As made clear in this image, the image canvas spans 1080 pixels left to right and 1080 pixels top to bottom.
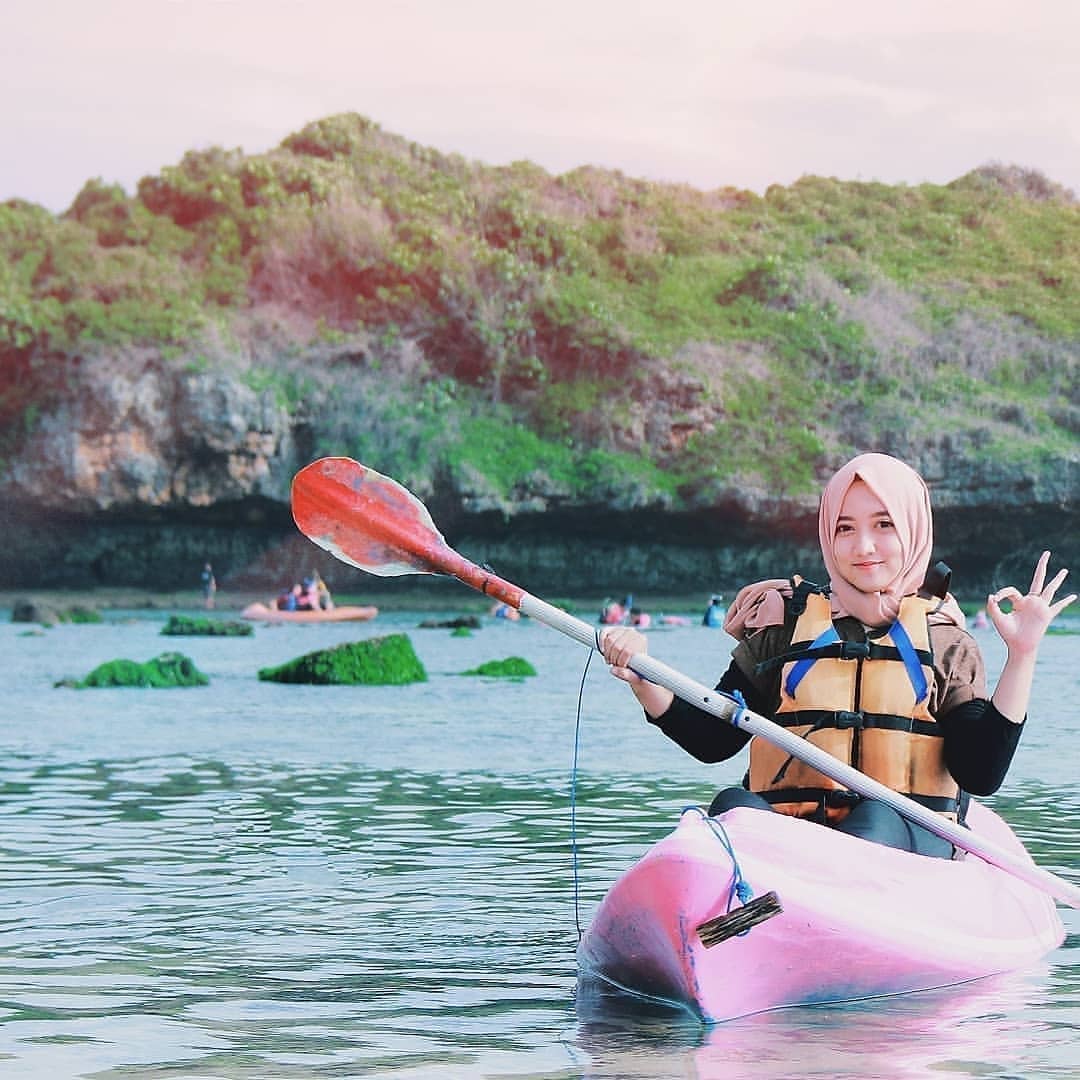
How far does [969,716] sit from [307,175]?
5682 cm

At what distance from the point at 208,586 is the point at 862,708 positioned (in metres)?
45.7

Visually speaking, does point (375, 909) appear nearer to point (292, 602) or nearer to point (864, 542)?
point (864, 542)

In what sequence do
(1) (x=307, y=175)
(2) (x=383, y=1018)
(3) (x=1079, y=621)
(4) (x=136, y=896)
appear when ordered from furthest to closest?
(1) (x=307, y=175) < (3) (x=1079, y=621) < (4) (x=136, y=896) < (2) (x=383, y=1018)

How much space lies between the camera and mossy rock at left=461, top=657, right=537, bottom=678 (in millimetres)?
22172

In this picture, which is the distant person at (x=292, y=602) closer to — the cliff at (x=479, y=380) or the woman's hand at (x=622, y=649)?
the cliff at (x=479, y=380)

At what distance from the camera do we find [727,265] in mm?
64875

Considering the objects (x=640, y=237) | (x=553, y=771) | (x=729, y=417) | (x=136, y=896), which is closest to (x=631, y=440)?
(x=729, y=417)

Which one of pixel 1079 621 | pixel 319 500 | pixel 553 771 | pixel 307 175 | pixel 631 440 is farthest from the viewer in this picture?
pixel 307 175

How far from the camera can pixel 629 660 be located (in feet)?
17.3

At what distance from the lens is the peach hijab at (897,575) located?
5.36 meters

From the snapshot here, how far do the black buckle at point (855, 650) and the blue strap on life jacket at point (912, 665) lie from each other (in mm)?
93

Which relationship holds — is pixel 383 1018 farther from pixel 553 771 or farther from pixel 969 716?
pixel 553 771

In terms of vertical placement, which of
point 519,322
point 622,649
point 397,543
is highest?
point 519,322

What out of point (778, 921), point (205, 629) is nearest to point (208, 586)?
point (205, 629)
